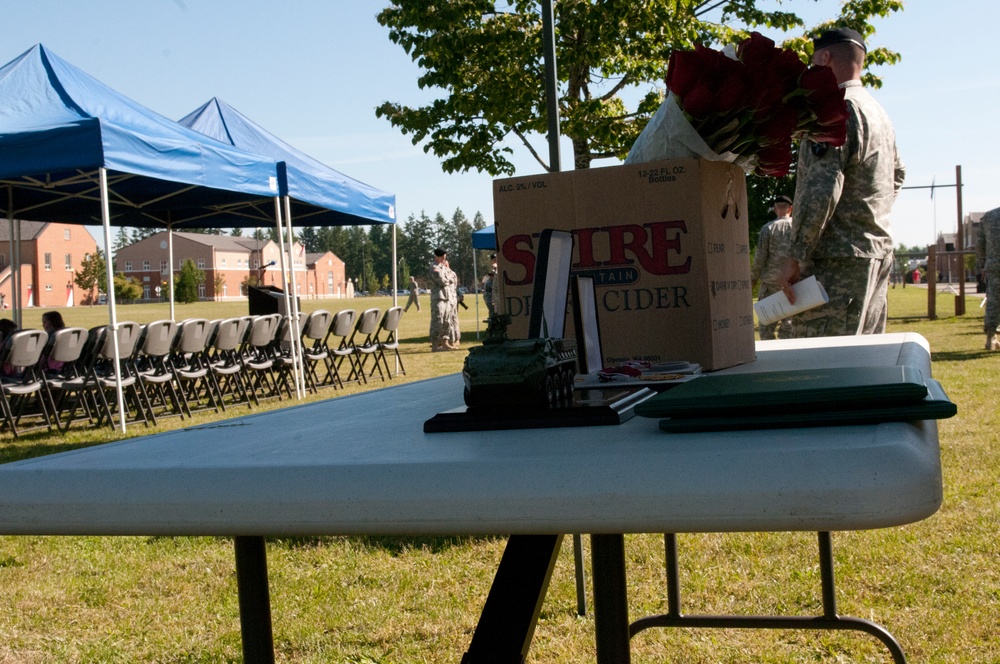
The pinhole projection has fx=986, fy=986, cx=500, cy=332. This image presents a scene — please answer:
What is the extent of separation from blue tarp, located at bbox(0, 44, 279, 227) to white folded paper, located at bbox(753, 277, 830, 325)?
18.6 feet

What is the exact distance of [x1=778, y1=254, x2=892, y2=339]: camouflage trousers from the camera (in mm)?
3689

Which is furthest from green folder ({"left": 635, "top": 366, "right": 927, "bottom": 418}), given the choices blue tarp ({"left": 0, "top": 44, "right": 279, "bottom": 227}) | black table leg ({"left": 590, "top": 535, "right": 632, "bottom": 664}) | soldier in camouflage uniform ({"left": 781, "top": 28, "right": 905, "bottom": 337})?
blue tarp ({"left": 0, "top": 44, "right": 279, "bottom": 227})

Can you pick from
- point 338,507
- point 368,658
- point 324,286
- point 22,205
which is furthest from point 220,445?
point 324,286

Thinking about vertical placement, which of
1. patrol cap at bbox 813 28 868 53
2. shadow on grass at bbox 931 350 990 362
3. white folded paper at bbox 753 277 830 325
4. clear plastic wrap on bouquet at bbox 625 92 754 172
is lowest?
shadow on grass at bbox 931 350 990 362

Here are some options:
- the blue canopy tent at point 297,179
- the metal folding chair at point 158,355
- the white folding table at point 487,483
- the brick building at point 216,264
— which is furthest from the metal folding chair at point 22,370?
the brick building at point 216,264

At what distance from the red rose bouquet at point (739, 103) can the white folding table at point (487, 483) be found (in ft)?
2.63

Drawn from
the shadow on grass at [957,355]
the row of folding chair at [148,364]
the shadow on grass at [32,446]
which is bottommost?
the shadow on grass at [32,446]

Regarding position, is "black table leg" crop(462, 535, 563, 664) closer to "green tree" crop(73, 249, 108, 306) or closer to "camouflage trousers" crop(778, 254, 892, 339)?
"camouflage trousers" crop(778, 254, 892, 339)

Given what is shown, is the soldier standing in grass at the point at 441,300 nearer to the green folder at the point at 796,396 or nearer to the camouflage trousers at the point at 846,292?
the camouflage trousers at the point at 846,292

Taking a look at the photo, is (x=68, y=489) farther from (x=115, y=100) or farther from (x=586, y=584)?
(x=115, y=100)

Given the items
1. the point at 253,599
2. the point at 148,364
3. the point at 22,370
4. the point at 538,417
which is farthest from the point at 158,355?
the point at 538,417

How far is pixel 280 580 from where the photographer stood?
3828 millimetres

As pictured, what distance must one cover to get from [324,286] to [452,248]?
23249mm

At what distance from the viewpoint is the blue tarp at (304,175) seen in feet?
34.4
